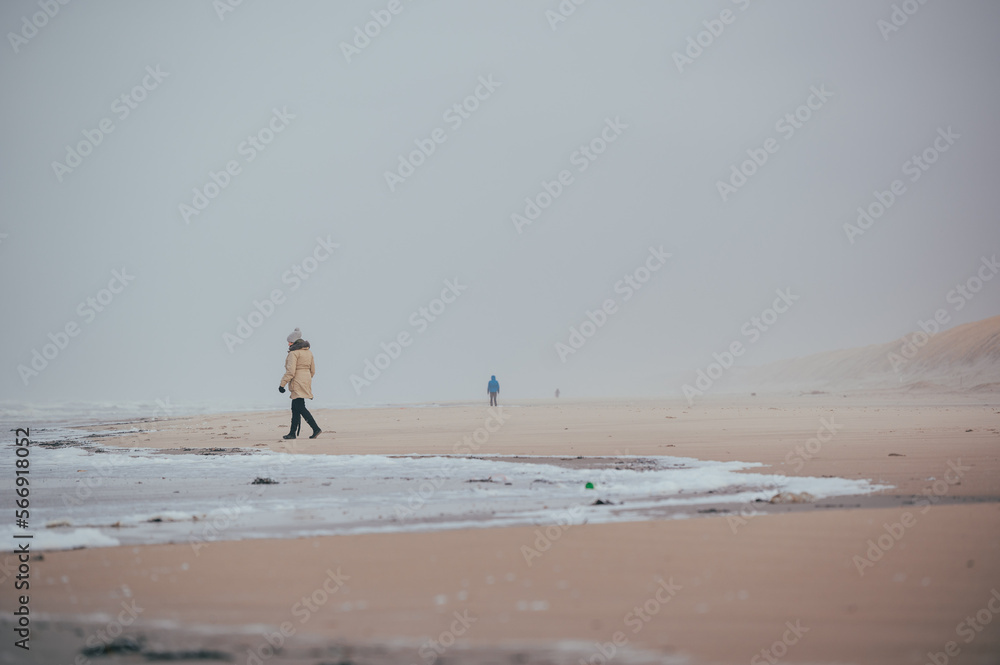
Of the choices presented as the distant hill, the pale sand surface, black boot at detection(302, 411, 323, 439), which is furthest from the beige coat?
the distant hill

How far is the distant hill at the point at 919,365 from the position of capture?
163 ft

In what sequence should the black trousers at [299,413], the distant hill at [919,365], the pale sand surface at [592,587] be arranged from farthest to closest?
the distant hill at [919,365] → the black trousers at [299,413] → the pale sand surface at [592,587]

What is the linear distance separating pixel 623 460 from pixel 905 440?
4.17 metres

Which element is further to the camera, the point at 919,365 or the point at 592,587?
the point at 919,365

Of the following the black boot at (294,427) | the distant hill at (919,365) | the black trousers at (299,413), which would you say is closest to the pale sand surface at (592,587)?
the black trousers at (299,413)

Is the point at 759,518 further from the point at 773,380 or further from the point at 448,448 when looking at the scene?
the point at 773,380

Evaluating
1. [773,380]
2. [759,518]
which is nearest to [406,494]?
[759,518]

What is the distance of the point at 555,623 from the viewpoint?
3.97 meters

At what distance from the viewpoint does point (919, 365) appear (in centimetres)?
5747

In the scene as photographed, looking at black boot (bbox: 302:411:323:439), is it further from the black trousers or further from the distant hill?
the distant hill

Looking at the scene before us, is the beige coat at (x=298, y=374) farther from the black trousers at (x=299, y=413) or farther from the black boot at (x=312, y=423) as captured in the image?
the black boot at (x=312, y=423)

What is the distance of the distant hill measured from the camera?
49.5 meters

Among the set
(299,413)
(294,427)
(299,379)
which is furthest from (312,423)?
(299,379)

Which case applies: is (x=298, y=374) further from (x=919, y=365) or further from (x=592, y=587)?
(x=919, y=365)
